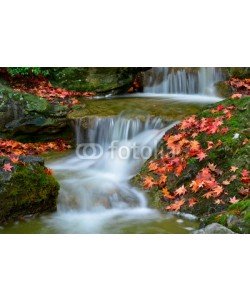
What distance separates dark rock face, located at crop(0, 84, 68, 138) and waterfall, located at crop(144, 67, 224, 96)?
331cm

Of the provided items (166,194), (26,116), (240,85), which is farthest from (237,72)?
(166,194)

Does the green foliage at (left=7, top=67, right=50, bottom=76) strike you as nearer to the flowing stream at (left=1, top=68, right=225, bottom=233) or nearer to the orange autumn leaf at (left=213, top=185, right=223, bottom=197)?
the flowing stream at (left=1, top=68, right=225, bottom=233)

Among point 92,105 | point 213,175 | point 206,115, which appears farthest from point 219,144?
point 92,105

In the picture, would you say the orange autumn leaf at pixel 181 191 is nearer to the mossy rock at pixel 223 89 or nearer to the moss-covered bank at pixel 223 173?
the moss-covered bank at pixel 223 173

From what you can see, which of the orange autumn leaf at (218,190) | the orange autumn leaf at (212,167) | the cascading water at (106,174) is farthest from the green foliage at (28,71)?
the orange autumn leaf at (218,190)

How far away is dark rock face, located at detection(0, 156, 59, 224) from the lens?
5.34m

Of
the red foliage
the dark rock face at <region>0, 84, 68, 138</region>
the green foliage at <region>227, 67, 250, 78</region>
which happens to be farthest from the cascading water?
the green foliage at <region>227, 67, 250, 78</region>

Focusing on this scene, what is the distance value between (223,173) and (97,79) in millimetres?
6290

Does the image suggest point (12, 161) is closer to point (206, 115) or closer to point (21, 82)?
point (206, 115)

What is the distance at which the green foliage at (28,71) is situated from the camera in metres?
10.8

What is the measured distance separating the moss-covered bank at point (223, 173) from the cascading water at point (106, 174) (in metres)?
0.40

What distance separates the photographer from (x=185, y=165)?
20.4ft

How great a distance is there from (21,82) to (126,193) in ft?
19.5

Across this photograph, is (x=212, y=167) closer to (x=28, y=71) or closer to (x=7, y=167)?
(x=7, y=167)
